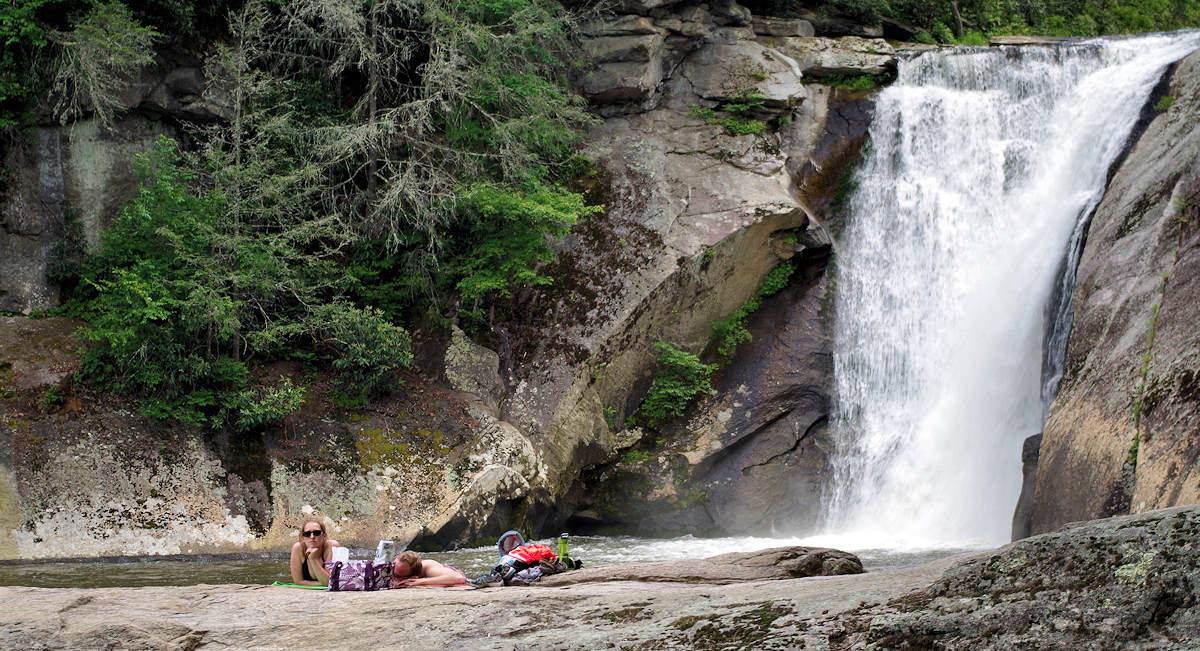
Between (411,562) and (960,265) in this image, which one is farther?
(960,265)

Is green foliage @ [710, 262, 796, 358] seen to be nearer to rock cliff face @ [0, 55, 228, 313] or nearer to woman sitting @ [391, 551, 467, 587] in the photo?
rock cliff face @ [0, 55, 228, 313]

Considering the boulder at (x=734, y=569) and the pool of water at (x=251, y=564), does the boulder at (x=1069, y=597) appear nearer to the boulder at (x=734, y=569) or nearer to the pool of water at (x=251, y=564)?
the boulder at (x=734, y=569)

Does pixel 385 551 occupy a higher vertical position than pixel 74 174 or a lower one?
lower

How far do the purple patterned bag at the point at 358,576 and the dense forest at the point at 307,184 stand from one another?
695 centimetres

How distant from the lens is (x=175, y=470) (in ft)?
39.7

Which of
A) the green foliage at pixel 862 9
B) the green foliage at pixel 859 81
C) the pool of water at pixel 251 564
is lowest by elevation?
the pool of water at pixel 251 564

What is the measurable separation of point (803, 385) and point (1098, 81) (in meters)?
7.24

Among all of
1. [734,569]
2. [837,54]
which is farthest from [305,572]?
[837,54]

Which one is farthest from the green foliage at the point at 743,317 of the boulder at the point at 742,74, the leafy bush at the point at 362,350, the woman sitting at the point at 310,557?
the woman sitting at the point at 310,557

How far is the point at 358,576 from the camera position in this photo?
6086 millimetres

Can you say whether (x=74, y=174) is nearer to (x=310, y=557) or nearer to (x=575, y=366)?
(x=575, y=366)

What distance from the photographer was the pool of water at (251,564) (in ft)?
32.3

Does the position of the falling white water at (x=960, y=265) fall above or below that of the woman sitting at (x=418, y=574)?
above

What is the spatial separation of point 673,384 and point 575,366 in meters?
1.65
